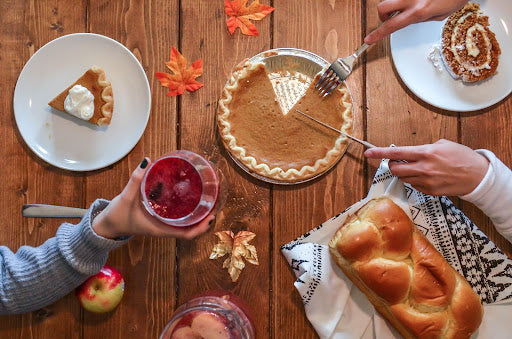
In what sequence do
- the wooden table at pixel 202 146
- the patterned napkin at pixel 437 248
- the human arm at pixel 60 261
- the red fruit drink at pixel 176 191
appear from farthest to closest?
the wooden table at pixel 202 146 < the patterned napkin at pixel 437 248 < the human arm at pixel 60 261 < the red fruit drink at pixel 176 191

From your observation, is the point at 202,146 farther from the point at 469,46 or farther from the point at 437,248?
the point at 469,46

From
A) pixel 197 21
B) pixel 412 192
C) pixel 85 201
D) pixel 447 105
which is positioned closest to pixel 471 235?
pixel 412 192

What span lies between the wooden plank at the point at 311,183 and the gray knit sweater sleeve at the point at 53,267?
60 centimetres

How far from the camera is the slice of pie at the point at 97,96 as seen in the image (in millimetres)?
1686

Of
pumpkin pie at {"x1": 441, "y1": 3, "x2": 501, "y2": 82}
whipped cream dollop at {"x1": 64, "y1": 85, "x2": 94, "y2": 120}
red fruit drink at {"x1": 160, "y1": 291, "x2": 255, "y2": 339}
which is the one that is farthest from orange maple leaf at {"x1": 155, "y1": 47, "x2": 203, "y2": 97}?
Answer: pumpkin pie at {"x1": 441, "y1": 3, "x2": 501, "y2": 82}

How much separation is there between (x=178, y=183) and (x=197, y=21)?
712mm

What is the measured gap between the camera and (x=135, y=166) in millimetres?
1735

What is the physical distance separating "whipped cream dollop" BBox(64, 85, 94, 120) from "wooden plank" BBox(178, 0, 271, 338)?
1.08 feet

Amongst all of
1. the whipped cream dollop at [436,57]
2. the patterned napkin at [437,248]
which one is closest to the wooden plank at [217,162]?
the patterned napkin at [437,248]

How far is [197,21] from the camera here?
1.76 meters

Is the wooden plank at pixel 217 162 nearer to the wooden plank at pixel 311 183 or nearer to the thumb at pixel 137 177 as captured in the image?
the wooden plank at pixel 311 183

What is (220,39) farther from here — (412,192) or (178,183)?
(412,192)

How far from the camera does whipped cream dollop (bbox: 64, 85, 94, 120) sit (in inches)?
65.2

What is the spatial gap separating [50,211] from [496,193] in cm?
157
